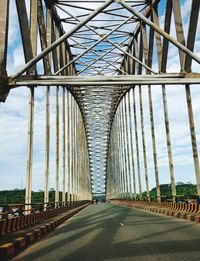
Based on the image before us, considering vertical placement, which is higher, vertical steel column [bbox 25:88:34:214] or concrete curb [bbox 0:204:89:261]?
vertical steel column [bbox 25:88:34:214]

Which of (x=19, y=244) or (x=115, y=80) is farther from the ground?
(x=115, y=80)

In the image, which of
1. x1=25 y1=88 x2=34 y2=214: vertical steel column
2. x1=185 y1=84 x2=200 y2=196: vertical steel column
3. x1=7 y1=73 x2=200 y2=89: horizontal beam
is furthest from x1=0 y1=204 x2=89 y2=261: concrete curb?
x1=185 y1=84 x2=200 y2=196: vertical steel column

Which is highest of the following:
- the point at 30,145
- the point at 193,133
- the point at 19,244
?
the point at 193,133

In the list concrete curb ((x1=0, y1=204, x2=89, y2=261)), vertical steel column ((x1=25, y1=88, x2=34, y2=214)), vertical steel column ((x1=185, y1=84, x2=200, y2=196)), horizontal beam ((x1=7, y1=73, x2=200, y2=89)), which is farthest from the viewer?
vertical steel column ((x1=25, y1=88, x2=34, y2=214))

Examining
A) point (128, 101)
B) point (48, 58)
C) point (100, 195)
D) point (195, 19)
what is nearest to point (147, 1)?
point (48, 58)

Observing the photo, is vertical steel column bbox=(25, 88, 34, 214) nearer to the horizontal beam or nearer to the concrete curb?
the concrete curb

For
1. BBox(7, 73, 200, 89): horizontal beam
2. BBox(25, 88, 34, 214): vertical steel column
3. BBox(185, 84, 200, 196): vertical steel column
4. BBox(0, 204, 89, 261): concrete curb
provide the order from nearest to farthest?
1. BBox(0, 204, 89, 261): concrete curb
2. BBox(7, 73, 200, 89): horizontal beam
3. BBox(185, 84, 200, 196): vertical steel column
4. BBox(25, 88, 34, 214): vertical steel column

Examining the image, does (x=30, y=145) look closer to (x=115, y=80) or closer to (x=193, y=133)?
(x=193, y=133)

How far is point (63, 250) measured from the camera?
713cm

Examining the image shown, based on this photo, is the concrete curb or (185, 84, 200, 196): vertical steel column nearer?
the concrete curb

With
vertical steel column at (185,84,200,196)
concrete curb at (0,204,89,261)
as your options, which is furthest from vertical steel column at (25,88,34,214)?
vertical steel column at (185,84,200,196)

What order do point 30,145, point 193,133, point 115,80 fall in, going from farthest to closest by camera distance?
point 30,145 < point 193,133 < point 115,80

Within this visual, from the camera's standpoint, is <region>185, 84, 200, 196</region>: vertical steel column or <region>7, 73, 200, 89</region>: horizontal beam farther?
<region>185, 84, 200, 196</region>: vertical steel column

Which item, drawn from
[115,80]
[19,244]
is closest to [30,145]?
[115,80]
